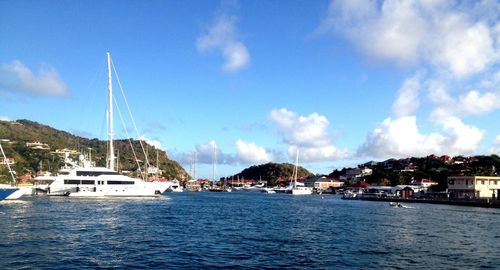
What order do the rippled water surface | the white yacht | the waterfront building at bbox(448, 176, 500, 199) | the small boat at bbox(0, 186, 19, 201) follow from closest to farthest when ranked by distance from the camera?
the rippled water surface → the small boat at bbox(0, 186, 19, 201) → the white yacht → the waterfront building at bbox(448, 176, 500, 199)

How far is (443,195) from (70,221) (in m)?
101

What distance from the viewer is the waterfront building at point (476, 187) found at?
10831cm

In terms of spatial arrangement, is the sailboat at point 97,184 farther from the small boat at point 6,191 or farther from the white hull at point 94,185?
the small boat at point 6,191

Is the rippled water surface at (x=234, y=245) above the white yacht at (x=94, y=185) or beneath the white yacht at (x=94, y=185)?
beneath

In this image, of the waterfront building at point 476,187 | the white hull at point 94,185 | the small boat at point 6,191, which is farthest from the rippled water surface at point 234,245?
the waterfront building at point 476,187

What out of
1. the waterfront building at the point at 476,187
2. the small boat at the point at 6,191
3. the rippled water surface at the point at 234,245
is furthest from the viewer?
the waterfront building at the point at 476,187

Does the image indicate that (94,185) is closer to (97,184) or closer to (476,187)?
(97,184)

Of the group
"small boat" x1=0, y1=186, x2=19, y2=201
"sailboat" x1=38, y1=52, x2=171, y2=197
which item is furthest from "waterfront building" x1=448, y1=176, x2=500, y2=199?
"small boat" x1=0, y1=186, x2=19, y2=201

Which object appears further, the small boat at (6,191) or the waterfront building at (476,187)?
the waterfront building at (476,187)

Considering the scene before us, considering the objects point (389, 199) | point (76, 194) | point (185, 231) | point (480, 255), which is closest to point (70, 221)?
point (185, 231)

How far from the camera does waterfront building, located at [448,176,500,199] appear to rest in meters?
108

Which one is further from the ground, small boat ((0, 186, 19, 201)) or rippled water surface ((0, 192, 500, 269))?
small boat ((0, 186, 19, 201))

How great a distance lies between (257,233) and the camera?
39.9 metres

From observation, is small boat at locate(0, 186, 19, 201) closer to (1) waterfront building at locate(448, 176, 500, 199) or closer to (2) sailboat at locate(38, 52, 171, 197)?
Result: (2) sailboat at locate(38, 52, 171, 197)
